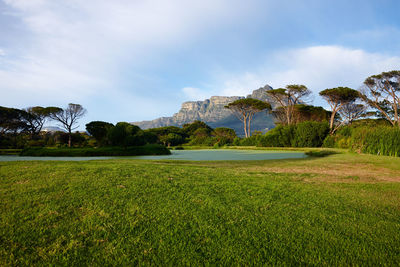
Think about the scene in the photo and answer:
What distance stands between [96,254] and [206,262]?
0.89 meters

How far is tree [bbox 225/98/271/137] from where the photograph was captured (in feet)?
122

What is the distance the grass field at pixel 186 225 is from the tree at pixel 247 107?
34.8m

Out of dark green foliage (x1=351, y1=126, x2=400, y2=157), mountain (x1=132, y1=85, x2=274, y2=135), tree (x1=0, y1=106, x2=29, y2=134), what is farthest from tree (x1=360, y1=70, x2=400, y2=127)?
mountain (x1=132, y1=85, x2=274, y2=135)

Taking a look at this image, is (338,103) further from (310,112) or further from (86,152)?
(86,152)

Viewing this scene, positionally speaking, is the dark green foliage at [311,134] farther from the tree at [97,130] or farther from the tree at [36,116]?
the tree at [36,116]

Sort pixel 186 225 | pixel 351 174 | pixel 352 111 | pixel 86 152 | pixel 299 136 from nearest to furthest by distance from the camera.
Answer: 1. pixel 186 225
2. pixel 351 174
3. pixel 86 152
4. pixel 299 136
5. pixel 352 111

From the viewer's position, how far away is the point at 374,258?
65.1 inches

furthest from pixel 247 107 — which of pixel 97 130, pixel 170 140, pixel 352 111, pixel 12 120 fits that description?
pixel 12 120

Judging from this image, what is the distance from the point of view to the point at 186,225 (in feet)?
7.08

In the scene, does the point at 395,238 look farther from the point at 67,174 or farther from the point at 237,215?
the point at 67,174

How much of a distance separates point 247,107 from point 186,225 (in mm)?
38198

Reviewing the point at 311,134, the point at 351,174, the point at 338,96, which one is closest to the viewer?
the point at 351,174

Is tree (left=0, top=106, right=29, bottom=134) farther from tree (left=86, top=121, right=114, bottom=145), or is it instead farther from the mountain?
the mountain

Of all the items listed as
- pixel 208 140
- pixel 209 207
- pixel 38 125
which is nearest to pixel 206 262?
pixel 209 207
